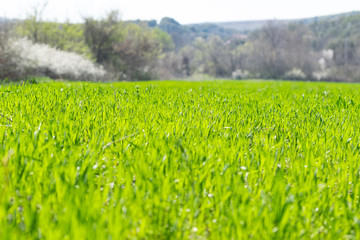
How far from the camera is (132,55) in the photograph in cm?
4859

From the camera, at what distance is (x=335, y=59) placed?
9288cm

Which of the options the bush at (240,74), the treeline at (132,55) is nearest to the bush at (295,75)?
the treeline at (132,55)

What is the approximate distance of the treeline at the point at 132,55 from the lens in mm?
30641

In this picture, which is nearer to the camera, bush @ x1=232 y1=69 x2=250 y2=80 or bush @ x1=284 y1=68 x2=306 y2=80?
bush @ x1=284 y1=68 x2=306 y2=80

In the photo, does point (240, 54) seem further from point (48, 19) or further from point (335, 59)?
point (48, 19)

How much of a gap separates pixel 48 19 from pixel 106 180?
50075mm

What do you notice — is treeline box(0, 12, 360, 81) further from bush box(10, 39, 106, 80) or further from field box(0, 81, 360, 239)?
field box(0, 81, 360, 239)

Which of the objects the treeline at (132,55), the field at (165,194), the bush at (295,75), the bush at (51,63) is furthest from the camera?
the bush at (295,75)

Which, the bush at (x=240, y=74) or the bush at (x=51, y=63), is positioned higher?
the bush at (x=51, y=63)

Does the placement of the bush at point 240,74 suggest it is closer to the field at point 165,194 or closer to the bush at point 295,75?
the bush at point 295,75

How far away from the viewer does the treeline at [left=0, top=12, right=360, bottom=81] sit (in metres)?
30.6

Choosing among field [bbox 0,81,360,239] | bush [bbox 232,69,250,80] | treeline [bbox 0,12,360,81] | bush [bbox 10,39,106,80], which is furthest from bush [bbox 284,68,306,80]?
field [bbox 0,81,360,239]

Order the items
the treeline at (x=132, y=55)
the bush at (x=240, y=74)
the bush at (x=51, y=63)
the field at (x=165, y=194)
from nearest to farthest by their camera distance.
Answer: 1. the field at (x=165, y=194)
2. the bush at (x=51, y=63)
3. the treeline at (x=132, y=55)
4. the bush at (x=240, y=74)

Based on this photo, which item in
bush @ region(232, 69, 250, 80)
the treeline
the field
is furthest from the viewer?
bush @ region(232, 69, 250, 80)
